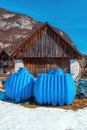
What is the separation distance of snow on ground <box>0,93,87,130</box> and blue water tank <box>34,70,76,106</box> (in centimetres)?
106

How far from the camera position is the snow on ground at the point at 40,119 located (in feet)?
23.9

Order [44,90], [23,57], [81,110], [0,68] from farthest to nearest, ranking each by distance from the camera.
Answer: [0,68] → [23,57] → [44,90] → [81,110]

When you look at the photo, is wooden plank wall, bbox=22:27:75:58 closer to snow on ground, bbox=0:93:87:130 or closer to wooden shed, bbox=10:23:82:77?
wooden shed, bbox=10:23:82:77

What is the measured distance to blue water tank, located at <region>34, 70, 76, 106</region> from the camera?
411 inches

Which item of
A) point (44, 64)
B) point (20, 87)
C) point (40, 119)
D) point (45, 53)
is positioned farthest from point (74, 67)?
point (40, 119)

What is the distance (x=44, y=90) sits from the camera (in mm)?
10531

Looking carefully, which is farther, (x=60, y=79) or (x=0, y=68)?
(x=0, y=68)

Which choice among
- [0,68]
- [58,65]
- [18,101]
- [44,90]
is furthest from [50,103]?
[0,68]

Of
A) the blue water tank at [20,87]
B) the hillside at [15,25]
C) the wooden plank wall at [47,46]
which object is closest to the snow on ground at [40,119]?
the blue water tank at [20,87]

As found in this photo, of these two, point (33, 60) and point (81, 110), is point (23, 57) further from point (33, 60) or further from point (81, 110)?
point (81, 110)

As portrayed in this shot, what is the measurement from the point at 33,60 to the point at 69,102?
12812mm

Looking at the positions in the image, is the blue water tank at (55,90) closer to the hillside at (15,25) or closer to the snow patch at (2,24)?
the hillside at (15,25)

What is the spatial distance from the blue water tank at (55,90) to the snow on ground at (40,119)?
1058mm

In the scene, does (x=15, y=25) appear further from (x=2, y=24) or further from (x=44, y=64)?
(x=44, y=64)
